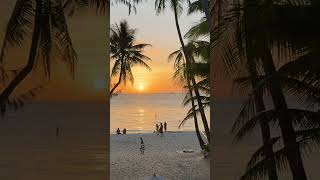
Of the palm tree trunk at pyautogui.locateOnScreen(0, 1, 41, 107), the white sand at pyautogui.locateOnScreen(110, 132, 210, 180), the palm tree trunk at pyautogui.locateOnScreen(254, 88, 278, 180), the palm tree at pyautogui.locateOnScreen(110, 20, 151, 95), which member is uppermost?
the palm tree at pyautogui.locateOnScreen(110, 20, 151, 95)

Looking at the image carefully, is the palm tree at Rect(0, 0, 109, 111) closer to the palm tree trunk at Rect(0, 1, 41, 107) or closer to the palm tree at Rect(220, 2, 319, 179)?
the palm tree trunk at Rect(0, 1, 41, 107)

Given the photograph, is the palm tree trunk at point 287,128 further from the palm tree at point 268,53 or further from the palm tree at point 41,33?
the palm tree at point 41,33

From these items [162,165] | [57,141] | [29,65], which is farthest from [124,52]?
[29,65]

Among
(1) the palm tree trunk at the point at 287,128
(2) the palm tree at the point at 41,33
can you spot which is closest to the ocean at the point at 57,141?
(2) the palm tree at the point at 41,33

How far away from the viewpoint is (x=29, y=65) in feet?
15.7

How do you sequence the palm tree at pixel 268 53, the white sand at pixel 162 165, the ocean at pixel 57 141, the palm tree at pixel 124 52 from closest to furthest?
the palm tree at pixel 268 53
the ocean at pixel 57 141
the white sand at pixel 162 165
the palm tree at pixel 124 52

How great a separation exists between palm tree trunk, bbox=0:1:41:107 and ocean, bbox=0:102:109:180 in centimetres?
43

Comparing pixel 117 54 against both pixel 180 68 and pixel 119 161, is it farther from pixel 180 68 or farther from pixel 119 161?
pixel 119 161

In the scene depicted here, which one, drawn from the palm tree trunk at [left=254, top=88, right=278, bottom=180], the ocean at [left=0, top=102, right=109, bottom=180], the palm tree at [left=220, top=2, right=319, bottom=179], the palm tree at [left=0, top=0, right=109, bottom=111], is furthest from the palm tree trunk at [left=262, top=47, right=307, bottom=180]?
the ocean at [left=0, top=102, right=109, bottom=180]

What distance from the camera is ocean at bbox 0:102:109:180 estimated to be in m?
5.52

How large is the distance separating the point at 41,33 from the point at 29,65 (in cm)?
38

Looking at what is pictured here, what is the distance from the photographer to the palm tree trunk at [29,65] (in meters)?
4.66

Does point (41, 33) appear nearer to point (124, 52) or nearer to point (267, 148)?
point (267, 148)

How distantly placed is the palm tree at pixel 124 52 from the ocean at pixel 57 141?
31.0ft
